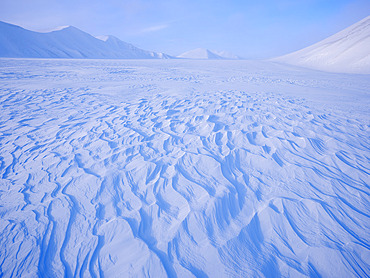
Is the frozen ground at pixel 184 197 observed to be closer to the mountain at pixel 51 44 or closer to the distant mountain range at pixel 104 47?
the distant mountain range at pixel 104 47

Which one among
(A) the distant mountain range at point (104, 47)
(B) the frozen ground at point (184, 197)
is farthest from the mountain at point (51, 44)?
(B) the frozen ground at point (184, 197)

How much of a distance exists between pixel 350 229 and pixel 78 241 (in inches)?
104

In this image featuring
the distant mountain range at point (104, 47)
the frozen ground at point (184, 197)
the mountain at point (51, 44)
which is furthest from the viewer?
the mountain at point (51, 44)

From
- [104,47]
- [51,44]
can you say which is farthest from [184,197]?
[104,47]

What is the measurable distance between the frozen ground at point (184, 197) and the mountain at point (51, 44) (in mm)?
43936

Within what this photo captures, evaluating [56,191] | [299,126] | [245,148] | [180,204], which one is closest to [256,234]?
[180,204]

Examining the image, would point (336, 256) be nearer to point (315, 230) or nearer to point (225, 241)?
point (315, 230)

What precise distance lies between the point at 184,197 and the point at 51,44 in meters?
64.1

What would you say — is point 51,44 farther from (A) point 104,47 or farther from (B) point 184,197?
(B) point 184,197

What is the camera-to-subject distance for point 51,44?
5012 cm

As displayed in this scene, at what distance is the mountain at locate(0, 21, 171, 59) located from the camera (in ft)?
134

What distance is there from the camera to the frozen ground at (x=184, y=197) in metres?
1.68

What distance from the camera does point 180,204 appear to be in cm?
221

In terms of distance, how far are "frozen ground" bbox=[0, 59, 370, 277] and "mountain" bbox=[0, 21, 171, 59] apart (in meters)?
43.9
